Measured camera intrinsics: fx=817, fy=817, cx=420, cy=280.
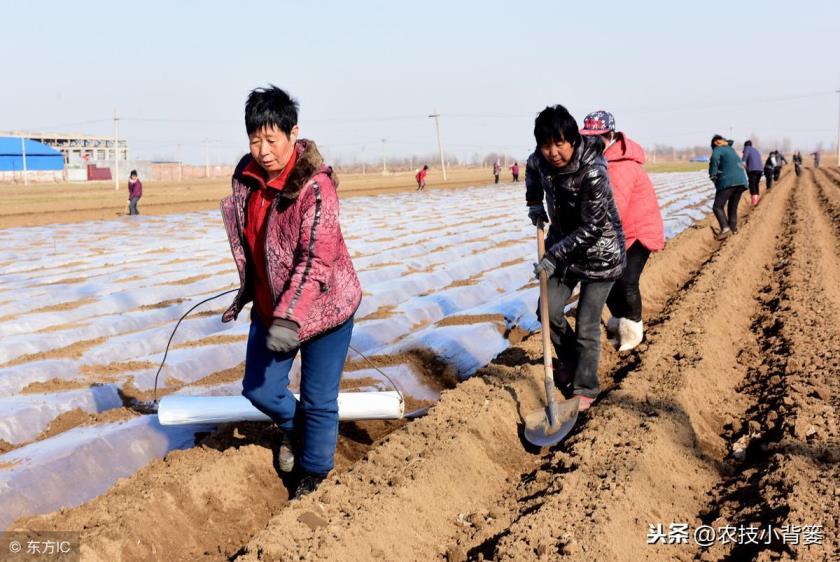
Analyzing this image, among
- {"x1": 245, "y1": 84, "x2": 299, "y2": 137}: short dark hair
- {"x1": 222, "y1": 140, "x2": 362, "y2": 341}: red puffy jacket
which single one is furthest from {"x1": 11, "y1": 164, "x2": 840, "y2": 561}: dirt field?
{"x1": 245, "y1": 84, "x2": 299, "y2": 137}: short dark hair

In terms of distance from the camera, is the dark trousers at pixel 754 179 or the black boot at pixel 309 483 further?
the dark trousers at pixel 754 179

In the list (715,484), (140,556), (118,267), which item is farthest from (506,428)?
(118,267)

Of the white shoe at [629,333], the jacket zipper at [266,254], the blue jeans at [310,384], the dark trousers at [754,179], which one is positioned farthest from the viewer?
the dark trousers at [754,179]

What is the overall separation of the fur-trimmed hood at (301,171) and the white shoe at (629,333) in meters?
3.25

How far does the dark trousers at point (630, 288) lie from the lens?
539cm

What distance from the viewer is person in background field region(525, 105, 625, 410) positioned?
4.01 meters

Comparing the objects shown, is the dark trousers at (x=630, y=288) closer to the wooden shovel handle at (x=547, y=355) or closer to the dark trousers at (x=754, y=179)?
the wooden shovel handle at (x=547, y=355)

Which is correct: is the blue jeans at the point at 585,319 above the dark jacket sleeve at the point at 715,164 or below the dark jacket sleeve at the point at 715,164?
below

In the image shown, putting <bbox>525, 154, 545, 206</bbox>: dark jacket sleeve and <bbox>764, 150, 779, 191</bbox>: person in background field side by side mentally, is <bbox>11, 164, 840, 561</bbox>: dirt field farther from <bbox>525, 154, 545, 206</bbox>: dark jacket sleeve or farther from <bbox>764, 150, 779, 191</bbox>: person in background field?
<bbox>764, 150, 779, 191</bbox>: person in background field

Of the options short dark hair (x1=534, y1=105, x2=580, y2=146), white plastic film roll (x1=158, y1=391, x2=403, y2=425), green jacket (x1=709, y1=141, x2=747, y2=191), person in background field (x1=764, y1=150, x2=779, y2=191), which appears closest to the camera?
short dark hair (x1=534, y1=105, x2=580, y2=146)

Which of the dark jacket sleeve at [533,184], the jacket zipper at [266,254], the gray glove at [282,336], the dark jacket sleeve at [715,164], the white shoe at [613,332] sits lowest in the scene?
the white shoe at [613,332]

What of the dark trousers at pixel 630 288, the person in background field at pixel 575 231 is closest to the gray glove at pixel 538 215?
the person in background field at pixel 575 231

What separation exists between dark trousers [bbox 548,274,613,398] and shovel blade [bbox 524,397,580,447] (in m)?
0.19

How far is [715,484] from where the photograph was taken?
143 inches
